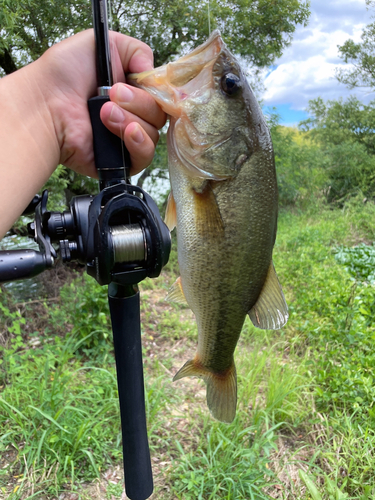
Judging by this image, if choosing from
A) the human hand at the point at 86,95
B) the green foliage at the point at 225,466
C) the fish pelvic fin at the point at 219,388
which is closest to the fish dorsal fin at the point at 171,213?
the human hand at the point at 86,95

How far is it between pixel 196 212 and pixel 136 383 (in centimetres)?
63

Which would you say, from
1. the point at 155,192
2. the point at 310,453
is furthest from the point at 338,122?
the point at 310,453

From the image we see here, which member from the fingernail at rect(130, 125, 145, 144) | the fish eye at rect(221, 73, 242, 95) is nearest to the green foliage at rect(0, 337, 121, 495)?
the fingernail at rect(130, 125, 145, 144)

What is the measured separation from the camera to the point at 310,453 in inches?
98.2

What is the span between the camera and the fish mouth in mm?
1107

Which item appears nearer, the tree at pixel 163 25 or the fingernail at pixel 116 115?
the fingernail at pixel 116 115

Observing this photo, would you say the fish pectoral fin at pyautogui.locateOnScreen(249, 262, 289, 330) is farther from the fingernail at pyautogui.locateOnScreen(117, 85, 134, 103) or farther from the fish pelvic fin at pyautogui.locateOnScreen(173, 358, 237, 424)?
the fingernail at pyautogui.locateOnScreen(117, 85, 134, 103)

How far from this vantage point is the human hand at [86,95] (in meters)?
→ 1.16

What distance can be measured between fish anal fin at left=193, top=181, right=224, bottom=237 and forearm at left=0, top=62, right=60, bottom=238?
58 cm

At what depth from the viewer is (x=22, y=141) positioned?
1.23m

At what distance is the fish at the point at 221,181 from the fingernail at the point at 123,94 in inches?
2.7

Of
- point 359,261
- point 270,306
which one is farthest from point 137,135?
point 359,261

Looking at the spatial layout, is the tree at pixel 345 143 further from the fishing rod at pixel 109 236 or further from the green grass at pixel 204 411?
the fishing rod at pixel 109 236

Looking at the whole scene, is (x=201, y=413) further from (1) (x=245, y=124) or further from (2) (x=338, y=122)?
(2) (x=338, y=122)
